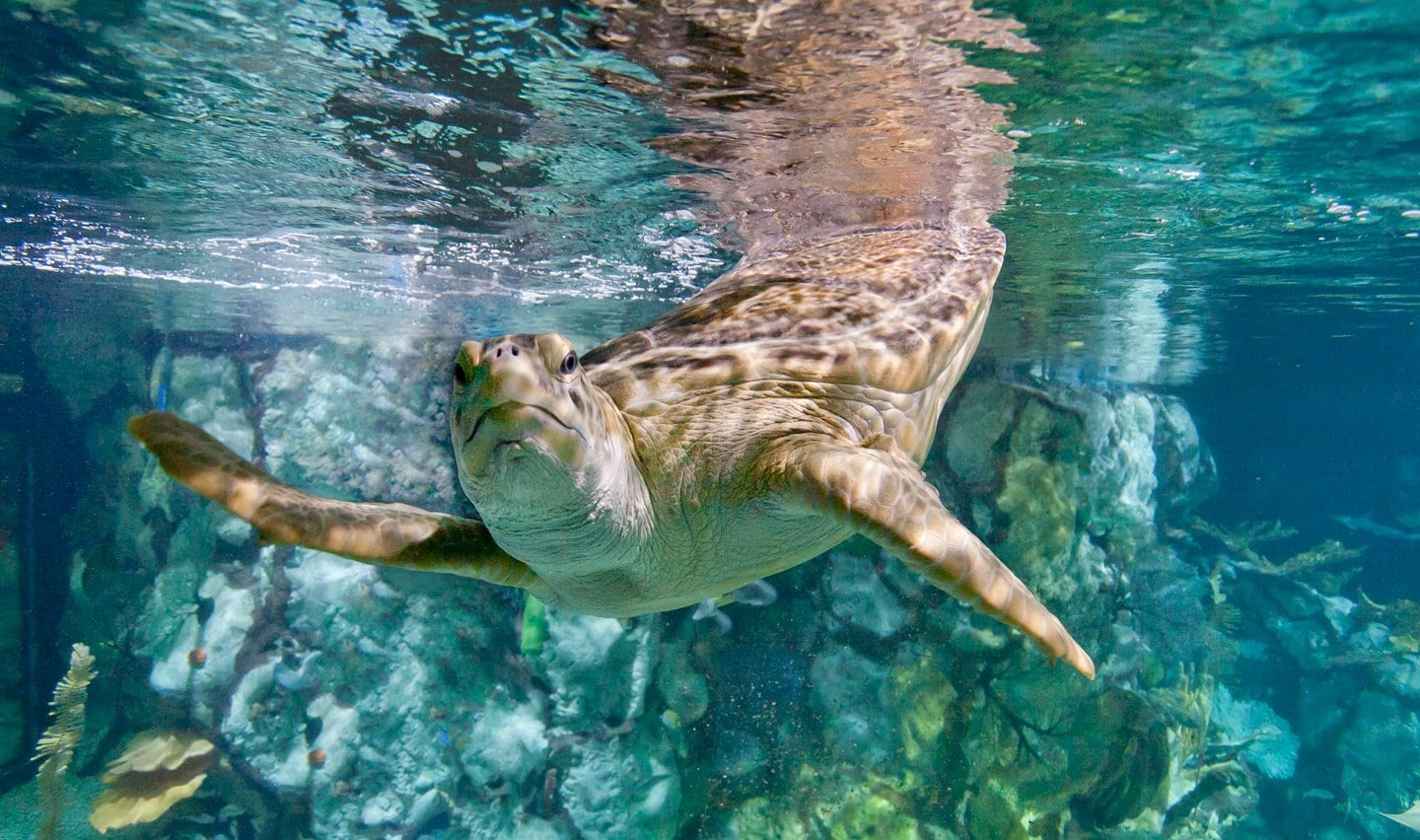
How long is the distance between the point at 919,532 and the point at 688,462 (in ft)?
Result: 3.29

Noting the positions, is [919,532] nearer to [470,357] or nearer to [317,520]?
[470,357]

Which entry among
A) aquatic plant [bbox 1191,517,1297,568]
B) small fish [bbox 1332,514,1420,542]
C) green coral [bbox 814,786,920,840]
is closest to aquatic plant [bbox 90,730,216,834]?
green coral [bbox 814,786,920,840]

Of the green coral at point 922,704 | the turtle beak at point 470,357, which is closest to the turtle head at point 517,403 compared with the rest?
the turtle beak at point 470,357

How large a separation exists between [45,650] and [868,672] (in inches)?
519

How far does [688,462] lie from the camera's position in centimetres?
297

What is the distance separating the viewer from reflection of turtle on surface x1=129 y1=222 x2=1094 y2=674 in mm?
2045

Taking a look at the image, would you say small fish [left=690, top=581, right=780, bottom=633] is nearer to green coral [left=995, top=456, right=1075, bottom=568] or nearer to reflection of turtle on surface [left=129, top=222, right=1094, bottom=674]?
green coral [left=995, top=456, right=1075, bottom=568]

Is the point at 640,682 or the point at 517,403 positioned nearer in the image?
the point at 517,403

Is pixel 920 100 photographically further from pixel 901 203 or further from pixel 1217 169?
pixel 1217 169

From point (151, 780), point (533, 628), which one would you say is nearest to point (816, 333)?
point (533, 628)

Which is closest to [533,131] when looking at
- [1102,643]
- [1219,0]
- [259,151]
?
[259,151]

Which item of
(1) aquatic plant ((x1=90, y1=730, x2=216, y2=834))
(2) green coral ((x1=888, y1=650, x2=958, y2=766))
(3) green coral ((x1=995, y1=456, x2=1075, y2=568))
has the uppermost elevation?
(3) green coral ((x1=995, y1=456, x2=1075, y2=568))

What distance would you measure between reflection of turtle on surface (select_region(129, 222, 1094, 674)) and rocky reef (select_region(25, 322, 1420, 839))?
184 inches

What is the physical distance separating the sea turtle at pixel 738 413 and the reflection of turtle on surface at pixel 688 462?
1 centimetres
